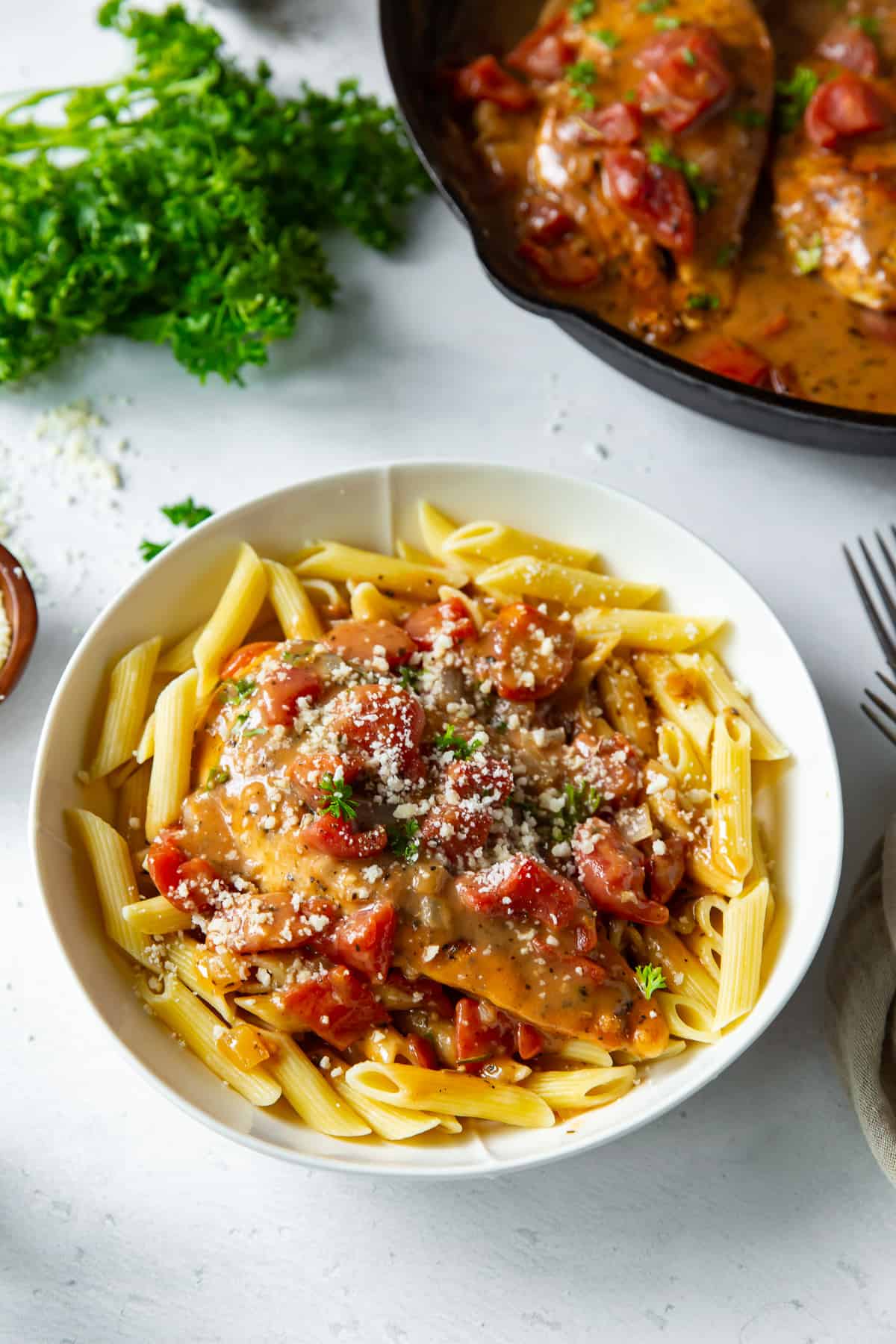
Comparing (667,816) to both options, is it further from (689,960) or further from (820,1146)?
(820,1146)

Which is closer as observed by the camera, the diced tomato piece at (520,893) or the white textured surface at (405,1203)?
the diced tomato piece at (520,893)

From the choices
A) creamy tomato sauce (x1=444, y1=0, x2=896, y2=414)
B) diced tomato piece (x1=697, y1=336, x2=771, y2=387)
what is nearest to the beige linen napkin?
diced tomato piece (x1=697, y1=336, x2=771, y2=387)

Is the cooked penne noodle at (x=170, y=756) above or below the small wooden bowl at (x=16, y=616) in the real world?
below

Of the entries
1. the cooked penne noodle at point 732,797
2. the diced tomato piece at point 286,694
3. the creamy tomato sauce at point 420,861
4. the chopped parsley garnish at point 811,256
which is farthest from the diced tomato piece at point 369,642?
the chopped parsley garnish at point 811,256

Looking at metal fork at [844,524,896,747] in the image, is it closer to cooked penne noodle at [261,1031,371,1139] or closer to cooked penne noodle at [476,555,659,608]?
cooked penne noodle at [476,555,659,608]

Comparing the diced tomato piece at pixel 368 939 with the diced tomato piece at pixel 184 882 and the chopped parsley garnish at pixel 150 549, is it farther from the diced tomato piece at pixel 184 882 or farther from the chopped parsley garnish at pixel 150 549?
the chopped parsley garnish at pixel 150 549

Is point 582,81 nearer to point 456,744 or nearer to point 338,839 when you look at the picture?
point 456,744
